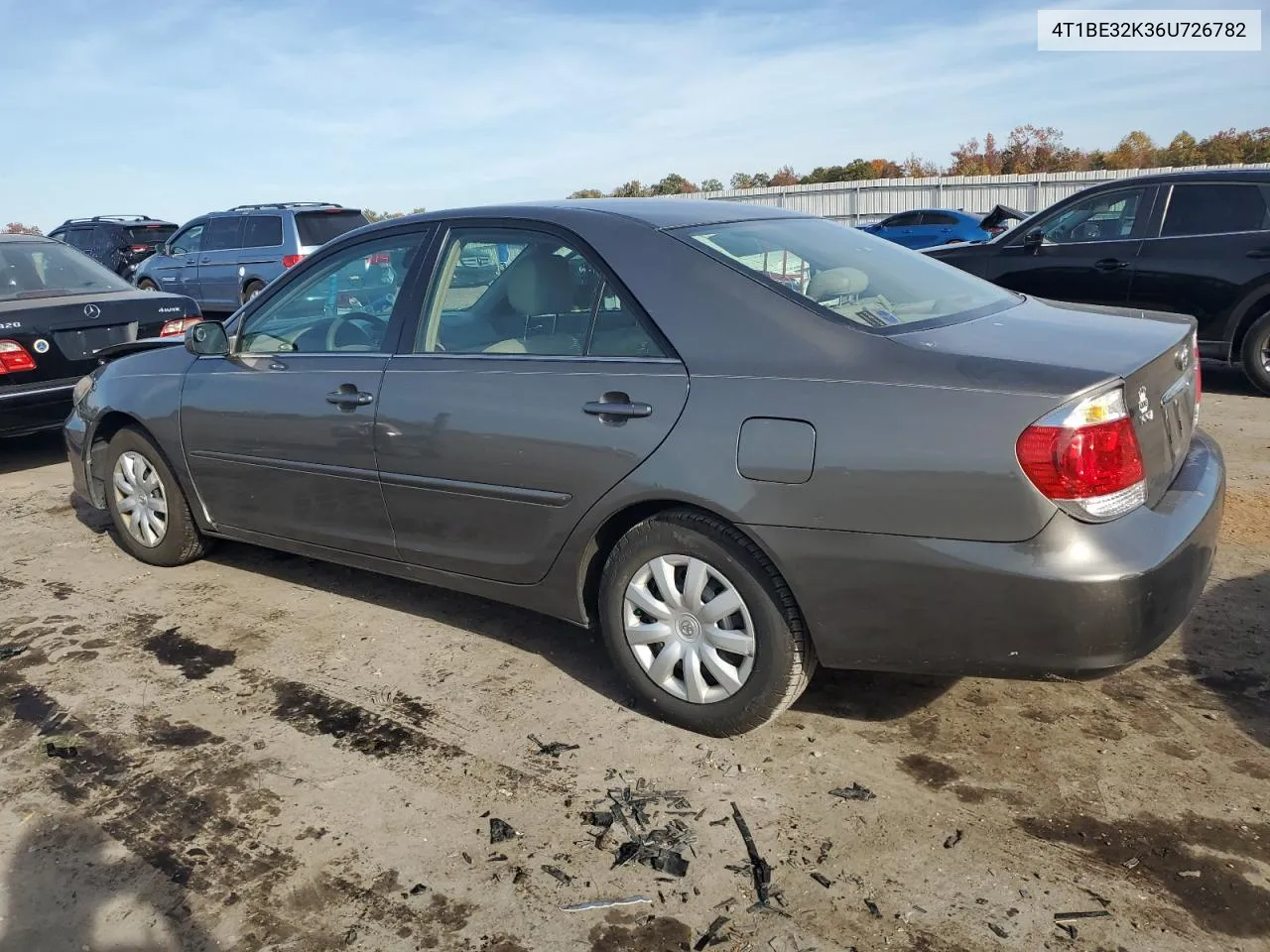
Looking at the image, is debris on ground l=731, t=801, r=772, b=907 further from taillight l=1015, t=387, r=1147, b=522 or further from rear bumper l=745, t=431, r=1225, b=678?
taillight l=1015, t=387, r=1147, b=522

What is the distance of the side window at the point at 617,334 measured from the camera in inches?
129

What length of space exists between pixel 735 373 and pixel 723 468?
0.93 feet

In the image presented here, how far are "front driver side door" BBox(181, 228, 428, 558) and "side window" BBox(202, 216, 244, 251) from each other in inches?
457

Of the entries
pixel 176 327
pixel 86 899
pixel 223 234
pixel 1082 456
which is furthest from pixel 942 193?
pixel 86 899

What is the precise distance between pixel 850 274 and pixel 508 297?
3.97ft

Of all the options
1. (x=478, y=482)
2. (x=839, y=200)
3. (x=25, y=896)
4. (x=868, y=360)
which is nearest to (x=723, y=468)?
(x=868, y=360)

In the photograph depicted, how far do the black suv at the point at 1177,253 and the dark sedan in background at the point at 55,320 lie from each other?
23.3ft

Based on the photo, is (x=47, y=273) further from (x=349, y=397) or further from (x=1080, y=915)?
A: (x=1080, y=915)

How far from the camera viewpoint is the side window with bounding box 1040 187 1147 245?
8320 millimetres

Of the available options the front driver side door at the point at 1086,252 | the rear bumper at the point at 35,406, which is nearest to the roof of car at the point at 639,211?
the rear bumper at the point at 35,406

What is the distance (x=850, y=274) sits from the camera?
349 cm

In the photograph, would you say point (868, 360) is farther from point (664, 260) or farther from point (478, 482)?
point (478, 482)

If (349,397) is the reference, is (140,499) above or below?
below

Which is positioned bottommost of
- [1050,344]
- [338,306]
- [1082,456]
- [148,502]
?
[148,502]
